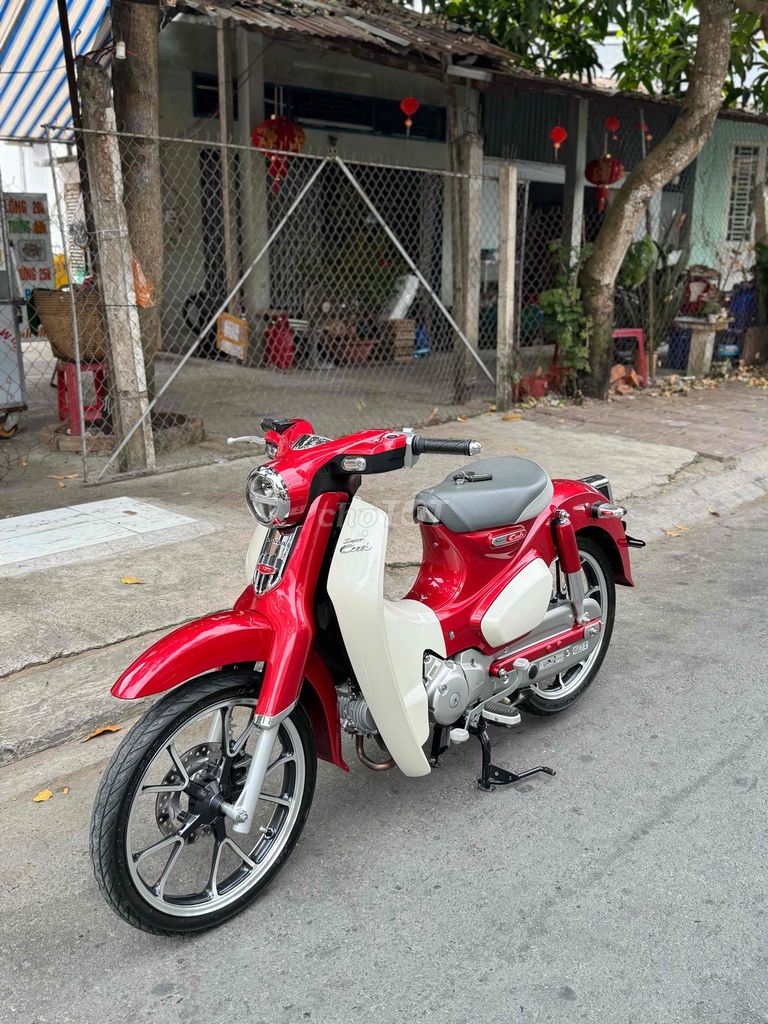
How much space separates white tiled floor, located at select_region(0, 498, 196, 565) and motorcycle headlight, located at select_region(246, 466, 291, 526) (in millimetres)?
2668

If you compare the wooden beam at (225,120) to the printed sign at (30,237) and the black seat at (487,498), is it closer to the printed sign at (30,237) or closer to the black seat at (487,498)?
the printed sign at (30,237)

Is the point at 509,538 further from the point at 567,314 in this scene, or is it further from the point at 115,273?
the point at 567,314

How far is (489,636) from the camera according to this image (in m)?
2.95

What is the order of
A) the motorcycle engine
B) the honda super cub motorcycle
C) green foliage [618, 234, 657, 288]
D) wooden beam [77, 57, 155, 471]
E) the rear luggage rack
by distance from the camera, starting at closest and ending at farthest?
the honda super cub motorcycle, the motorcycle engine, the rear luggage rack, wooden beam [77, 57, 155, 471], green foliage [618, 234, 657, 288]

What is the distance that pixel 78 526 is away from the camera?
Result: 520cm

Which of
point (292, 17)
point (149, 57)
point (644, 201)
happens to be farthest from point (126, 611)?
point (644, 201)

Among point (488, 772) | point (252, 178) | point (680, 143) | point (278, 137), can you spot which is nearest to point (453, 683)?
point (488, 772)

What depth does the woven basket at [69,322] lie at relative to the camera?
6.73 meters

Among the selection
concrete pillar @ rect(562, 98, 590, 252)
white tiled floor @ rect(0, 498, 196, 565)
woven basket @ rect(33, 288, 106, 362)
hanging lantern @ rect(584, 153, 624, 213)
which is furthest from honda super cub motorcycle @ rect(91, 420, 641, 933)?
concrete pillar @ rect(562, 98, 590, 252)

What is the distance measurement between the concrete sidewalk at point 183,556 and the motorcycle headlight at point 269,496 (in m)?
1.44

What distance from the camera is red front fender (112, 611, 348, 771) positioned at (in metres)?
2.22

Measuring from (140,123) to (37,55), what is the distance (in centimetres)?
418

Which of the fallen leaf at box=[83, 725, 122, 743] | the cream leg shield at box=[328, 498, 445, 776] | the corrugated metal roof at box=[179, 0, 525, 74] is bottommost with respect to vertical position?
the fallen leaf at box=[83, 725, 122, 743]

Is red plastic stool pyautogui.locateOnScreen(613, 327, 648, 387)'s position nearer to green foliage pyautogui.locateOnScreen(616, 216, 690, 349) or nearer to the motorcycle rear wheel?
green foliage pyautogui.locateOnScreen(616, 216, 690, 349)
